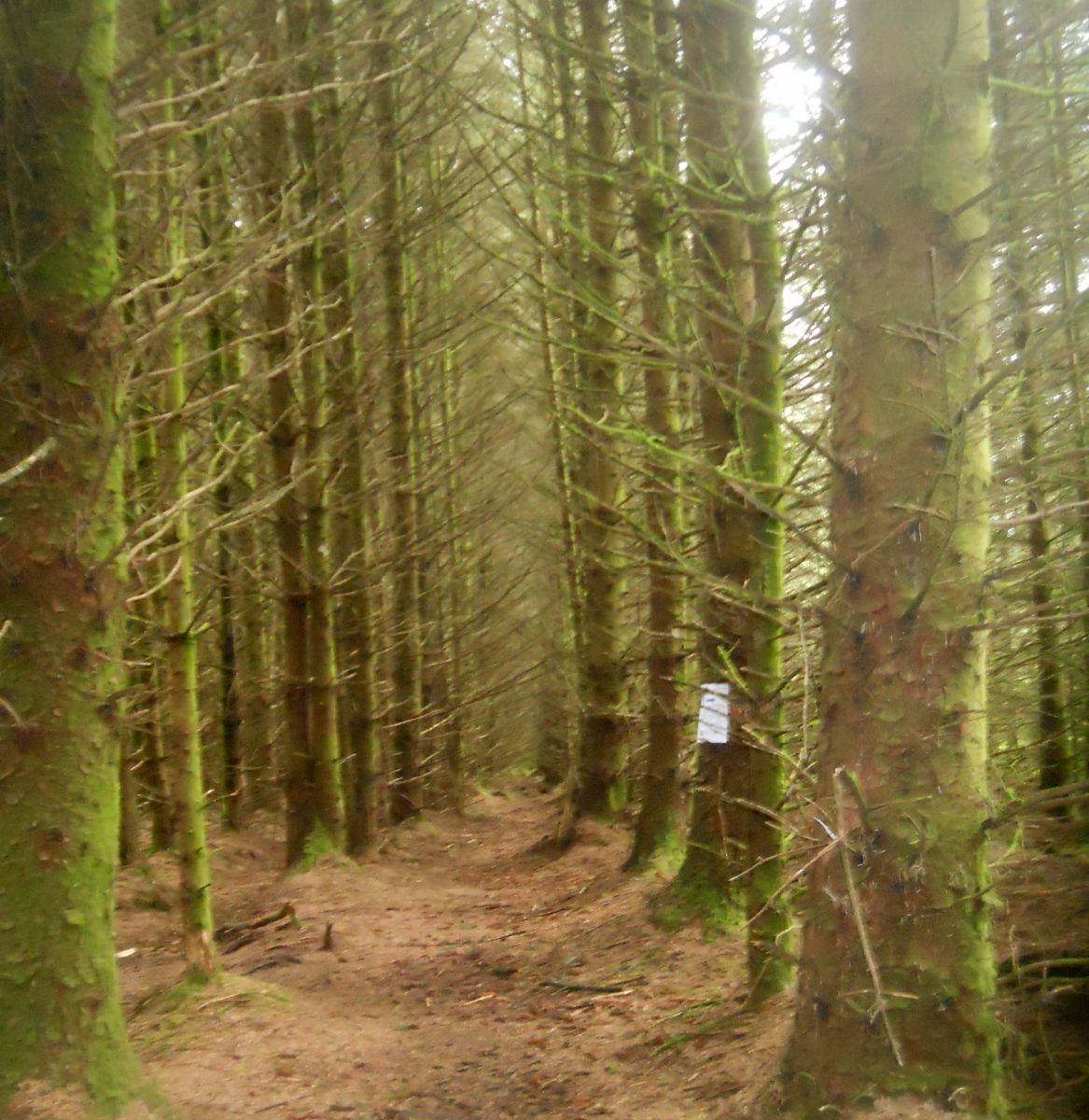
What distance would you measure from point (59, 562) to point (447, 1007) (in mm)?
4430

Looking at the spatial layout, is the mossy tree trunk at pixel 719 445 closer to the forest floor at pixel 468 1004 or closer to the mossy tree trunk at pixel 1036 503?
the forest floor at pixel 468 1004

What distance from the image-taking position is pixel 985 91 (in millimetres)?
3445

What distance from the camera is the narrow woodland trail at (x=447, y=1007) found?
5.10 meters

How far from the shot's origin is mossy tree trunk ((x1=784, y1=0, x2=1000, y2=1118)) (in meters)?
3.22

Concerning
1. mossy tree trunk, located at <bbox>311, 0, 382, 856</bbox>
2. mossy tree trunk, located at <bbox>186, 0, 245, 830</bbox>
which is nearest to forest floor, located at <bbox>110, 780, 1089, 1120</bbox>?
mossy tree trunk, located at <bbox>311, 0, 382, 856</bbox>

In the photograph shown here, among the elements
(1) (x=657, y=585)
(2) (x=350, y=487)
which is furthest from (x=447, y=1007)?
(2) (x=350, y=487)

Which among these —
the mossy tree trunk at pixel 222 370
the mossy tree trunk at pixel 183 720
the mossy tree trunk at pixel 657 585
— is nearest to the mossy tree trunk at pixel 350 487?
the mossy tree trunk at pixel 222 370

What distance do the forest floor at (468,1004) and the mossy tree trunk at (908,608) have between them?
298 millimetres

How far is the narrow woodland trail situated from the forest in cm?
4

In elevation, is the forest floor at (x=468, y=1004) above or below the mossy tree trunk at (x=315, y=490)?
below

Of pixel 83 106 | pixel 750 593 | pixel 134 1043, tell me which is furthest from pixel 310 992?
pixel 83 106

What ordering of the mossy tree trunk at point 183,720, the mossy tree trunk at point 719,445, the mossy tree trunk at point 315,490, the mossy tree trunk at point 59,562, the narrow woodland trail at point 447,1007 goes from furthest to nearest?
the mossy tree trunk at point 315,490 < the mossy tree trunk at point 183,720 < the mossy tree trunk at point 719,445 < the narrow woodland trail at point 447,1007 < the mossy tree trunk at point 59,562

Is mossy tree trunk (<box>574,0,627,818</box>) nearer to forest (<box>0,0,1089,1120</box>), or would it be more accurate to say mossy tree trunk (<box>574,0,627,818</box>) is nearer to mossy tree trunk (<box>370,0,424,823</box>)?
forest (<box>0,0,1089,1120</box>)

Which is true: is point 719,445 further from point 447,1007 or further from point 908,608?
point 447,1007
